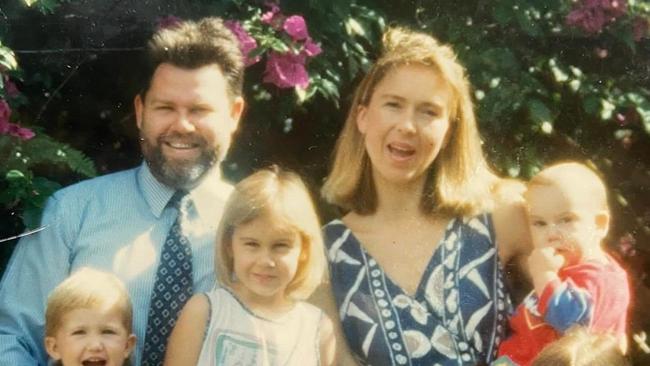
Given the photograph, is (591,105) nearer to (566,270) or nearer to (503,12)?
(503,12)

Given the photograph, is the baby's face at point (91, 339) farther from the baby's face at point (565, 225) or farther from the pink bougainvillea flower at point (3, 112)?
the baby's face at point (565, 225)

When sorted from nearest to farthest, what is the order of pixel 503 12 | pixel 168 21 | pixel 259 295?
pixel 259 295 → pixel 168 21 → pixel 503 12

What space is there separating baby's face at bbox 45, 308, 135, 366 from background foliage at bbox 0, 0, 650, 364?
0.84 feet

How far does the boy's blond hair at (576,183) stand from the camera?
213 cm

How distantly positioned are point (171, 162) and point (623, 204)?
3.35ft

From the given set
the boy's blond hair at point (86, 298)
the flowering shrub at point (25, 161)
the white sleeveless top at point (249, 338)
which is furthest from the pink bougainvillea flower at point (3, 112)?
the white sleeveless top at point (249, 338)

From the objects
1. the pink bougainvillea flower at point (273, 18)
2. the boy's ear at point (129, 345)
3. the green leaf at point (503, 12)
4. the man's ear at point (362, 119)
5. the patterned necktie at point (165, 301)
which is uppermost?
the pink bougainvillea flower at point (273, 18)

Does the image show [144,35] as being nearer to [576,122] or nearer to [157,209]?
[157,209]

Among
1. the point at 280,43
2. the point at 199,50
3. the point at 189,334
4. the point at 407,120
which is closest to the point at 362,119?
the point at 407,120

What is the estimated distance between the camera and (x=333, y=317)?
2.22 m

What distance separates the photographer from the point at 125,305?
2.14 m

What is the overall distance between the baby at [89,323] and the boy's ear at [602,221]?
96 centimetres

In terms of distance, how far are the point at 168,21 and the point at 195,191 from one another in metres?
0.38

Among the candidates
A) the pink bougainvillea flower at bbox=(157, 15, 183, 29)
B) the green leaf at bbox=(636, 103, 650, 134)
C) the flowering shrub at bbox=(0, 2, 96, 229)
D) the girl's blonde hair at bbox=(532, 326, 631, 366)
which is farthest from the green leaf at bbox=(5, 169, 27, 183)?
the green leaf at bbox=(636, 103, 650, 134)
